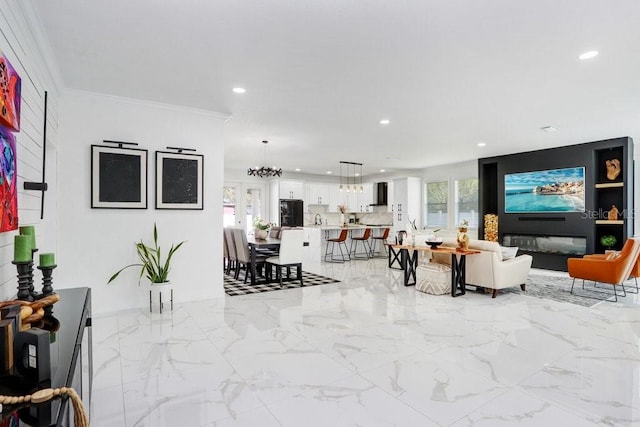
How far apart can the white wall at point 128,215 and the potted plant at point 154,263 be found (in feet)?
0.31

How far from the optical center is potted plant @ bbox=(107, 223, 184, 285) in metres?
4.19

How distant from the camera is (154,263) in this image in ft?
14.3

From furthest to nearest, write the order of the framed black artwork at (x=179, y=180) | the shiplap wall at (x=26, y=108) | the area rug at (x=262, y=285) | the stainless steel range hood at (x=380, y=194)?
the stainless steel range hood at (x=380, y=194)
the area rug at (x=262, y=285)
the framed black artwork at (x=179, y=180)
the shiplap wall at (x=26, y=108)

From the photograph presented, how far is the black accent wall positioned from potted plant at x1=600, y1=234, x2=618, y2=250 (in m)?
0.11

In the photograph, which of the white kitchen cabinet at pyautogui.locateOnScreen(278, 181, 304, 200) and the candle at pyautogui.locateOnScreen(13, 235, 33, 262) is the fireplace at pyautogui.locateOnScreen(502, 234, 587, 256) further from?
the candle at pyautogui.locateOnScreen(13, 235, 33, 262)

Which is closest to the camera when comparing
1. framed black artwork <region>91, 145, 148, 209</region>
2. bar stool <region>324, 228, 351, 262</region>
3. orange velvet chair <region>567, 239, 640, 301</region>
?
framed black artwork <region>91, 145, 148, 209</region>

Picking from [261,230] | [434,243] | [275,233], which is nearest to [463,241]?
[434,243]

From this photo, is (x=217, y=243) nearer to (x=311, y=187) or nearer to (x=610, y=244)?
(x=311, y=187)

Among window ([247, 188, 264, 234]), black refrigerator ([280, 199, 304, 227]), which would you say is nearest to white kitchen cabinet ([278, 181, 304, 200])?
black refrigerator ([280, 199, 304, 227])

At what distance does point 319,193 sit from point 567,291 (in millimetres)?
6999

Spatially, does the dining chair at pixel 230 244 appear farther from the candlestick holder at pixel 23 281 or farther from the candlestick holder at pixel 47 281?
the candlestick holder at pixel 23 281

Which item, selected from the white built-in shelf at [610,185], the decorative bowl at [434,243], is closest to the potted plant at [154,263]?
the decorative bowl at [434,243]

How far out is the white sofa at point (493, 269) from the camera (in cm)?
496

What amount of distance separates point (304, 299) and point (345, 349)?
184cm
